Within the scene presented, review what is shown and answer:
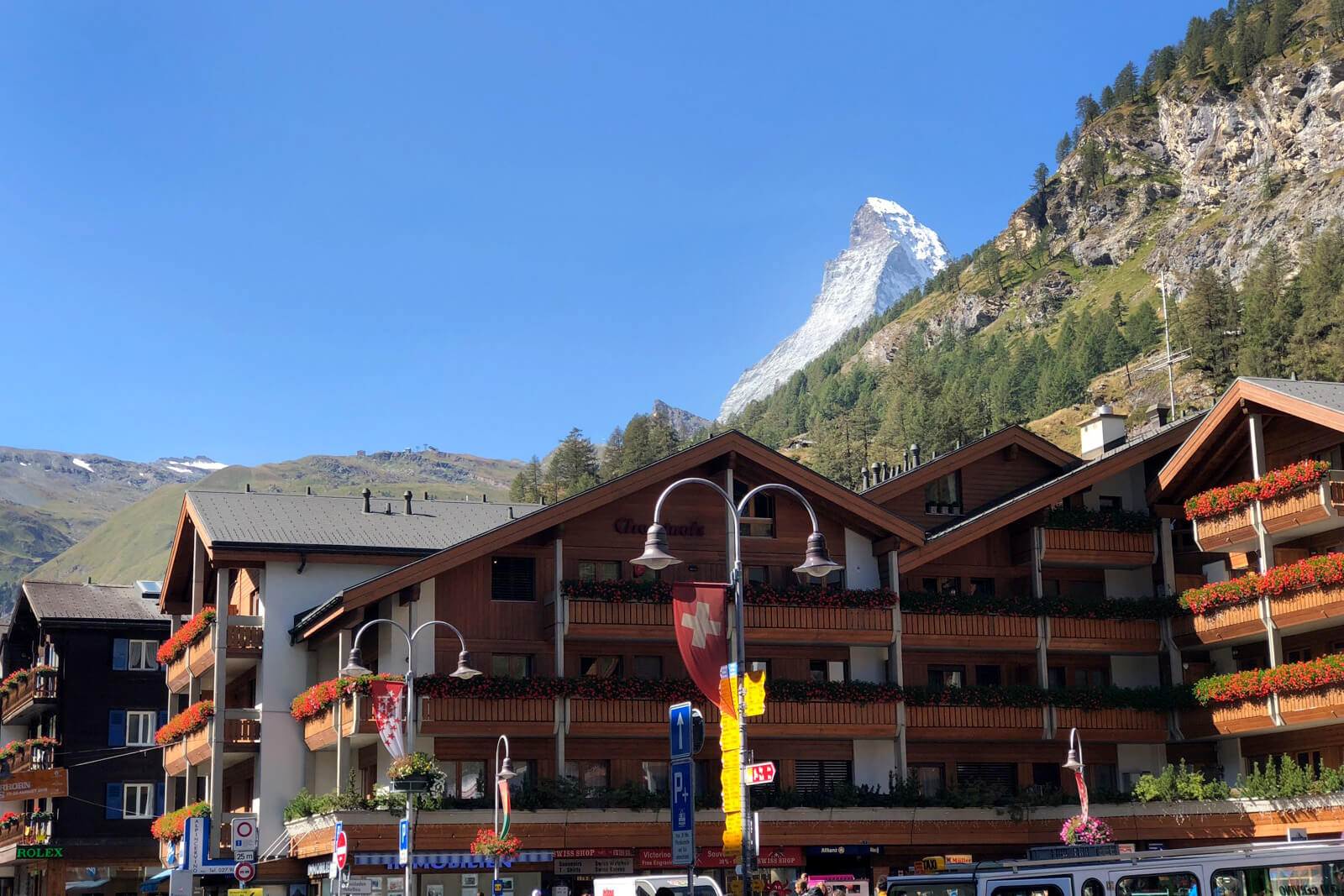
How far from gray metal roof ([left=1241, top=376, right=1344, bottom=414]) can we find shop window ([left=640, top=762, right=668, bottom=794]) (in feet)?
69.8

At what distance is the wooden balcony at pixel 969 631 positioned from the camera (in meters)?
52.2

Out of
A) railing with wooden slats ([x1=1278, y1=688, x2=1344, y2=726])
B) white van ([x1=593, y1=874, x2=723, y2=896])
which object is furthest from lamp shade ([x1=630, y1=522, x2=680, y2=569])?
railing with wooden slats ([x1=1278, y1=688, x2=1344, y2=726])

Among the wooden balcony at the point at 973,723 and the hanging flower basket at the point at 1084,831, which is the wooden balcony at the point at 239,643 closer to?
the wooden balcony at the point at 973,723

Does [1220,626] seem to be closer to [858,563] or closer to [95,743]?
[858,563]

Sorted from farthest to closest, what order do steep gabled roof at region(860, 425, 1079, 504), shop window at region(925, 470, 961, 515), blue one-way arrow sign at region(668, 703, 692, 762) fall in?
1. shop window at region(925, 470, 961, 515)
2. steep gabled roof at region(860, 425, 1079, 504)
3. blue one-way arrow sign at region(668, 703, 692, 762)

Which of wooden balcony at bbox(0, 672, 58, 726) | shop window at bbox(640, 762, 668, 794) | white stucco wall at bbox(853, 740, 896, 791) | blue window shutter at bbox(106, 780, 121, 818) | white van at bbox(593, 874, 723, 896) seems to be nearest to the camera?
white van at bbox(593, 874, 723, 896)

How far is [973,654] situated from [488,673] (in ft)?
54.0

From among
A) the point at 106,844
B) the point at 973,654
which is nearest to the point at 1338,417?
the point at 973,654

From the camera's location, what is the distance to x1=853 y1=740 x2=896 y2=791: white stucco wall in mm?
51625

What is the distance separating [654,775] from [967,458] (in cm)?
1578

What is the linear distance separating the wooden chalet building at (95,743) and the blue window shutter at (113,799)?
0.12 feet

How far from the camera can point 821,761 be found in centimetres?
5150

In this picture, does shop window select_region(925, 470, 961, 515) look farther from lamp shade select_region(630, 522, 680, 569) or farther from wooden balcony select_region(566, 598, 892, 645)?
lamp shade select_region(630, 522, 680, 569)

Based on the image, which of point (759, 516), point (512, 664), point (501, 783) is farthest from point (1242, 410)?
point (501, 783)
